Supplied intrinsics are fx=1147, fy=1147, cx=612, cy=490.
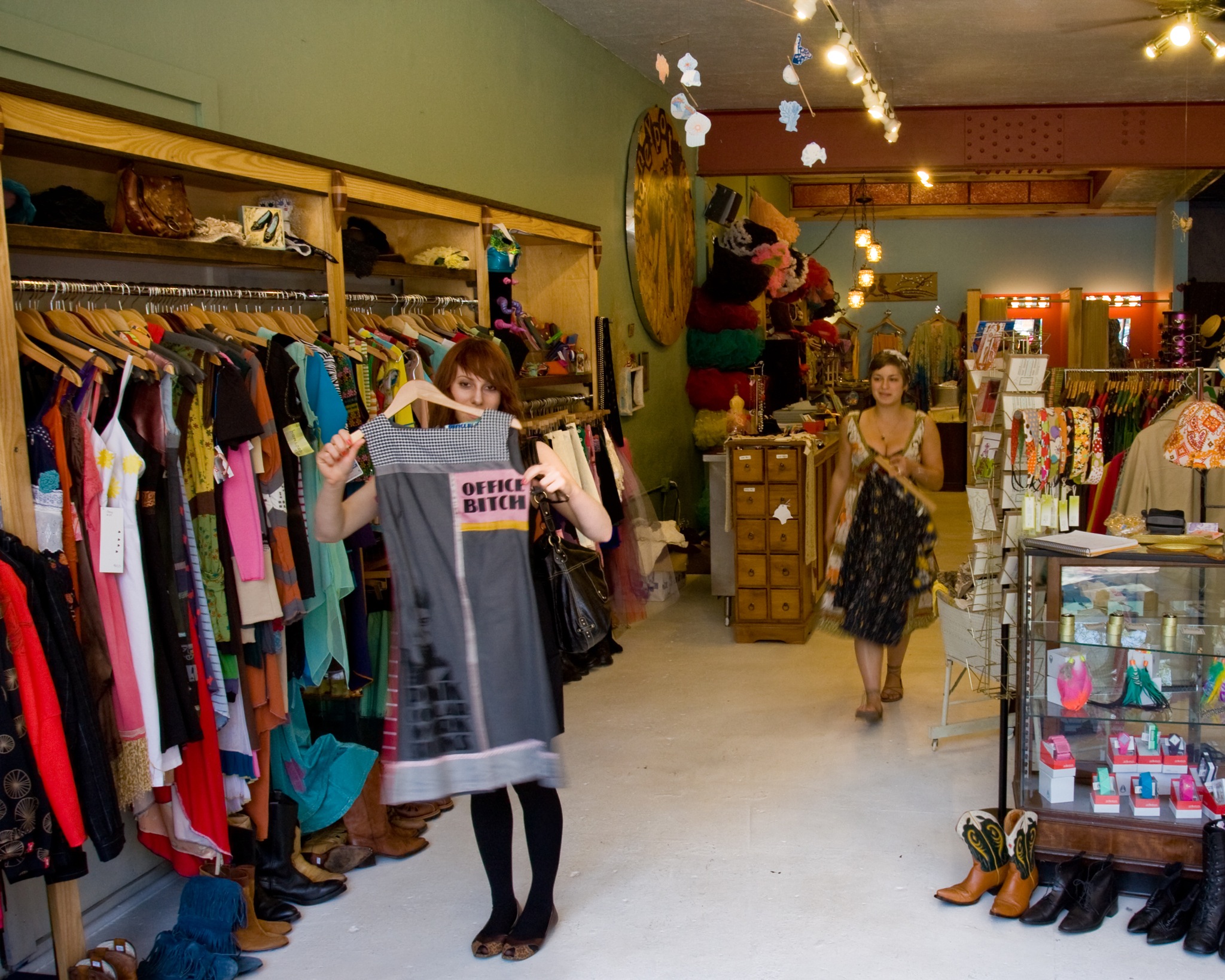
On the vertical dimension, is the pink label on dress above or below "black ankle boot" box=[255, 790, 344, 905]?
above

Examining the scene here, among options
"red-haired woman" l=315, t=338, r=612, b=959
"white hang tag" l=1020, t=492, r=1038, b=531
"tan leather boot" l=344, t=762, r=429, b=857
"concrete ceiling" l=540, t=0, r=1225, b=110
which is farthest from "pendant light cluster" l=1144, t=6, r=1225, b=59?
"tan leather boot" l=344, t=762, r=429, b=857

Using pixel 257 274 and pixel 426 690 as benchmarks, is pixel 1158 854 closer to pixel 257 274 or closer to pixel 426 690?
pixel 426 690

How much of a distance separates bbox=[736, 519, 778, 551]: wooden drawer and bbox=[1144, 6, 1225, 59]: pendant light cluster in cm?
292

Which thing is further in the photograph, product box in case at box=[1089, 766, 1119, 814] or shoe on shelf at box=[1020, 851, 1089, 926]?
product box in case at box=[1089, 766, 1119, 814]

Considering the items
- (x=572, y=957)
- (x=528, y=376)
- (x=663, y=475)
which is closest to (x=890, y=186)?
(x=663, y=475)

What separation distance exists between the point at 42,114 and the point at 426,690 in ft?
4.91

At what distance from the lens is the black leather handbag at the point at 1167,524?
3.36 meters

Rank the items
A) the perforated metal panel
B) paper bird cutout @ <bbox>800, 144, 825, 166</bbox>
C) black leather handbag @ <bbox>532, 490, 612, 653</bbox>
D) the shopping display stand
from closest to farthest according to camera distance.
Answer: the shopping display stand, black leather handbag @ <bbox>532, 490, 612, 653</bbox>, paper bird cutout @ <bbox>800, 144, 825, 166</bbox>, the perforated metal panel

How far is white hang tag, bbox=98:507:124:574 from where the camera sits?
8.43 feet

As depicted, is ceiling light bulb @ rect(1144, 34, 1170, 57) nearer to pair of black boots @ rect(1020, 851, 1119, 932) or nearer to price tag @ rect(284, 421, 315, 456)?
pair of black boots @ rect(1020, 851, 1119, 932)

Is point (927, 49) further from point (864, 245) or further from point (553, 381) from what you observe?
point (864, 245)

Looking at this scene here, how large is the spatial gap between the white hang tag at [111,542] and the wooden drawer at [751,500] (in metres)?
3.75

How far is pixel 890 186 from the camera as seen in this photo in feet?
45.1

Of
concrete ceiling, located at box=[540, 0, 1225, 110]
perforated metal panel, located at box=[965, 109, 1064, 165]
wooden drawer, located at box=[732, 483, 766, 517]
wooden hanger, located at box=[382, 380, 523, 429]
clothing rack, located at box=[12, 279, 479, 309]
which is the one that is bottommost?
wooden drawer, located at box=[732, 483, 766, 517]
